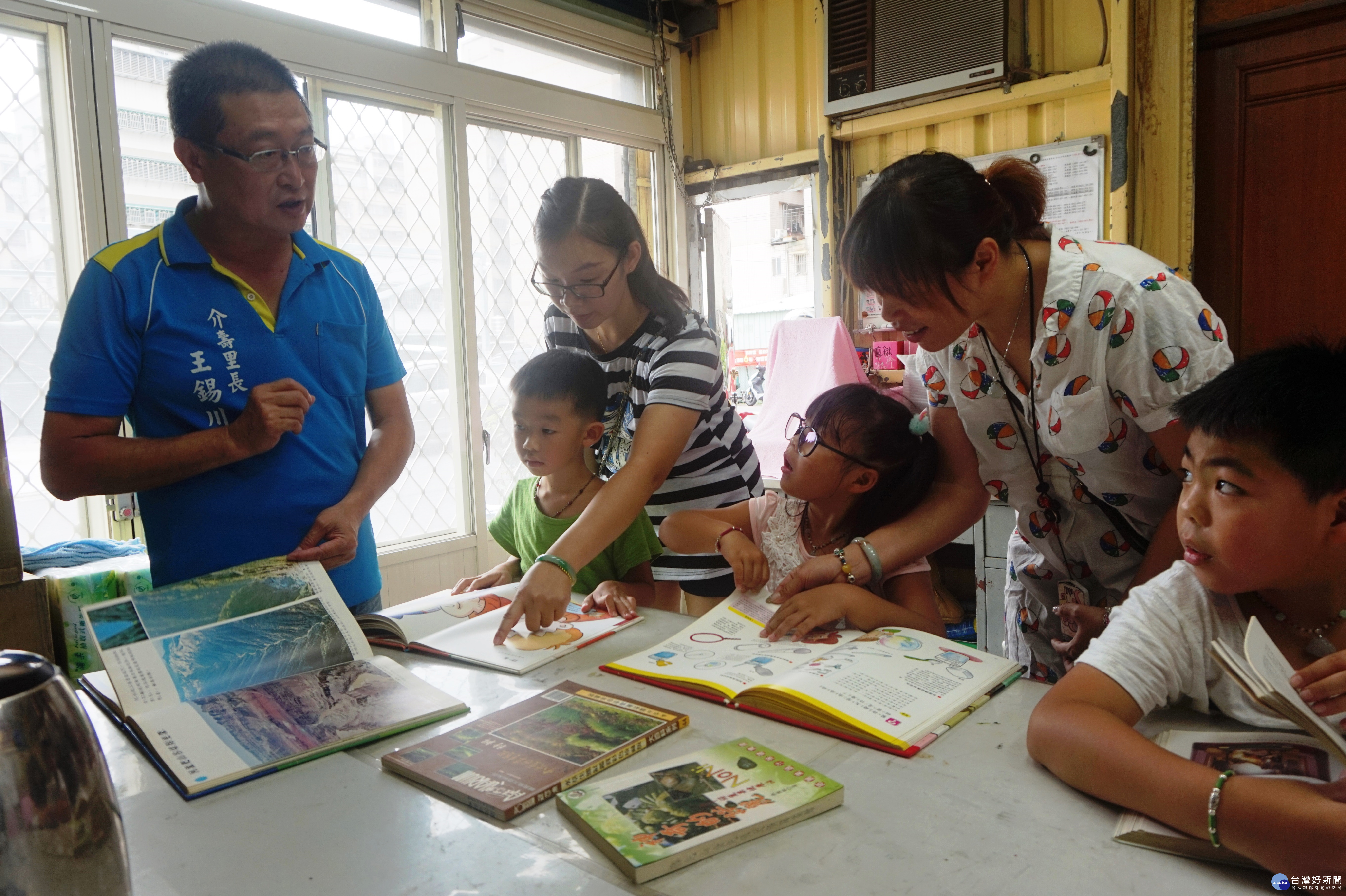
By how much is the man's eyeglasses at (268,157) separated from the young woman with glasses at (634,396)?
429 mm

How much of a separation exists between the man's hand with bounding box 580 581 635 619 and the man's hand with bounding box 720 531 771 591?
0.63ft

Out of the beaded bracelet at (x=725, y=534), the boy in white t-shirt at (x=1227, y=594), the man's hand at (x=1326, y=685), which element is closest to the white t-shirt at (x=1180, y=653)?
the boy in white t-shirt at (x=1227, y=594)

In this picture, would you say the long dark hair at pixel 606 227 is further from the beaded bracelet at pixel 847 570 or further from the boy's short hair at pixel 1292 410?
the boy's short hair at pixel 1292 410

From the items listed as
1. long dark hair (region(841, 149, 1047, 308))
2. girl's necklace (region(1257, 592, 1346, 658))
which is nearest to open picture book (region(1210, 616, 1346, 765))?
girl's necklace (region(1257, 592, 1346, 658))

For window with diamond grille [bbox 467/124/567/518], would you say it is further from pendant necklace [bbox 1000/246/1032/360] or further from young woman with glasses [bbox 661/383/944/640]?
pendant necklace [bbox 1000/246/1032/360]

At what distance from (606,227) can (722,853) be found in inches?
48.4

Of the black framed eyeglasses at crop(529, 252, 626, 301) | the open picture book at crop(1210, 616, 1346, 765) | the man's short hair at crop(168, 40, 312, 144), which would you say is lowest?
the open picture book at crop(1210, 616, 1346, 765)

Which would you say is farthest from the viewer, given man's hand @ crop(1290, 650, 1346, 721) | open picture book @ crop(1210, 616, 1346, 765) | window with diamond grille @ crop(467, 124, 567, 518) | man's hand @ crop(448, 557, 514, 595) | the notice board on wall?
window with diamond grille @ crop(467, 124, 567, 518)

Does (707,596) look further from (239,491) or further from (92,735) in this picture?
(92,735)

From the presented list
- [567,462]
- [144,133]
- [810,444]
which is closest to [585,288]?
[567,462]

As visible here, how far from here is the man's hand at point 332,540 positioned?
4.53 feet

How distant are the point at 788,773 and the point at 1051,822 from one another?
24cm

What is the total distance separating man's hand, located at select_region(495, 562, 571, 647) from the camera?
131 centimetres

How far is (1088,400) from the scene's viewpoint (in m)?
1.26
